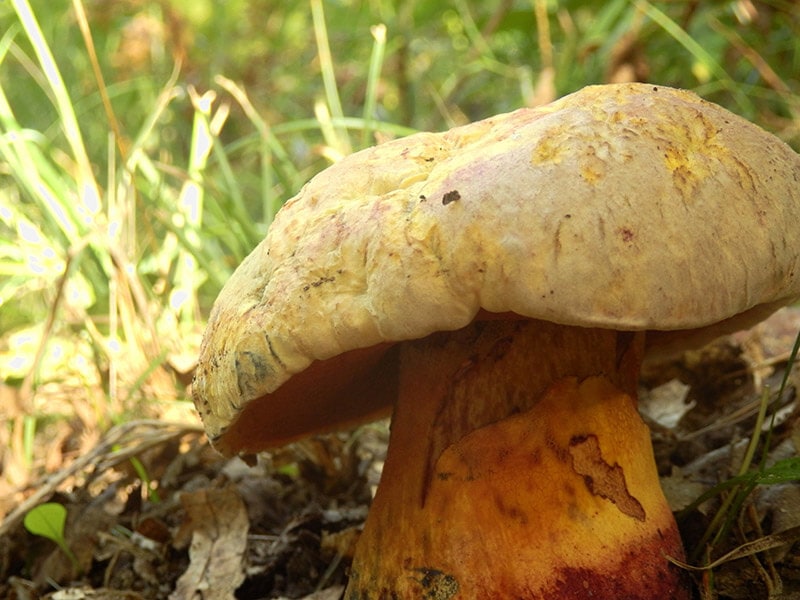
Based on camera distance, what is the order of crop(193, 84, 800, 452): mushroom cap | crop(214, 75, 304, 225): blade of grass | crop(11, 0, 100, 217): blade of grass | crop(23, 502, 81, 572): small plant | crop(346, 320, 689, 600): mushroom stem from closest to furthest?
crop(193, 84, 800, 452): mushroom cap, crop(346, 320, 689, 600): mushroom stem, crop(23, 502, 81, 572): small plant, crop(11, 0, 100, 217): blade of grass, crop(214, 75, 304, 225): blade of grass

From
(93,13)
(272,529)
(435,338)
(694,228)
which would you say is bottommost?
(272,529)

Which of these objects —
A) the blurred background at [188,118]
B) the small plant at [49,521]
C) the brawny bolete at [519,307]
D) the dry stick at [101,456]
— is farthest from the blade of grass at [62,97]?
the brawny bolete at [519,307]

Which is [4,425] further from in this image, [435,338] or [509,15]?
[509,15]

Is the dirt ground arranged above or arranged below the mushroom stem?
below

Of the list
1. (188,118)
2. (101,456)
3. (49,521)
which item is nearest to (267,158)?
(101,456)

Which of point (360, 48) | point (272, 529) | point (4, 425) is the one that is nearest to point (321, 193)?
point (272, 529)

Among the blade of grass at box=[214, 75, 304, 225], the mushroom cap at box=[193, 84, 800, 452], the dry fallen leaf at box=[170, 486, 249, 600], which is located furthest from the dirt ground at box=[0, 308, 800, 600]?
the blade of grass at box=[214, 75, 304, 225]

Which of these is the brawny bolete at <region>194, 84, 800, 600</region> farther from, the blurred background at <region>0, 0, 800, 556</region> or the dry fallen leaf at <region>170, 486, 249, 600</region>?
the blurred background at <region>0, 0, 800, 556</region>
